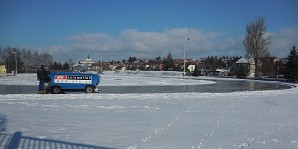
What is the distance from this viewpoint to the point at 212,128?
31.4 ft

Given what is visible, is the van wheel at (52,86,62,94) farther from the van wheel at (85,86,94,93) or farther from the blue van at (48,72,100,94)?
the van wheel at (85,86,94,93)

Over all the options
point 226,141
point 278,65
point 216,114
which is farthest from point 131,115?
point 278,65

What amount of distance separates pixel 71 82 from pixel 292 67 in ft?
129

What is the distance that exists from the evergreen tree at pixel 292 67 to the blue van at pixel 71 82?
3668 cm

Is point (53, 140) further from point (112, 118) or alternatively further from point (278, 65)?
point (278, 65)

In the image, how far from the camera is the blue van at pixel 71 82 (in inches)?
891

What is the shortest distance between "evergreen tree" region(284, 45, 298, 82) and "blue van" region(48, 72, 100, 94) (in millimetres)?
36676

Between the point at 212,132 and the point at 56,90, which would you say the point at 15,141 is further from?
the point at 56,90

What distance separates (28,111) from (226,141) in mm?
8314

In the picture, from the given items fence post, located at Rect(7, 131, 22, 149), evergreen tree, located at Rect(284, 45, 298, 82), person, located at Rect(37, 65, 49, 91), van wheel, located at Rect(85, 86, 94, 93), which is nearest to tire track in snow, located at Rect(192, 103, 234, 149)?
fence post, located at Rect(7, 131, 22, 149)

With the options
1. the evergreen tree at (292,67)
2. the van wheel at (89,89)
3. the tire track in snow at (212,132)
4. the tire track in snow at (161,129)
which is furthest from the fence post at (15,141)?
the evergreen tree at (292,67)

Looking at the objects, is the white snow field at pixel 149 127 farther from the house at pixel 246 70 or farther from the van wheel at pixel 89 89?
the house at pixel 246 70

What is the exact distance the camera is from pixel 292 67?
5097cm

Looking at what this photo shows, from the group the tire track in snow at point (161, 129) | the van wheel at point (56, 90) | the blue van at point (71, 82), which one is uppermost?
the blue van at point (71, 82)
